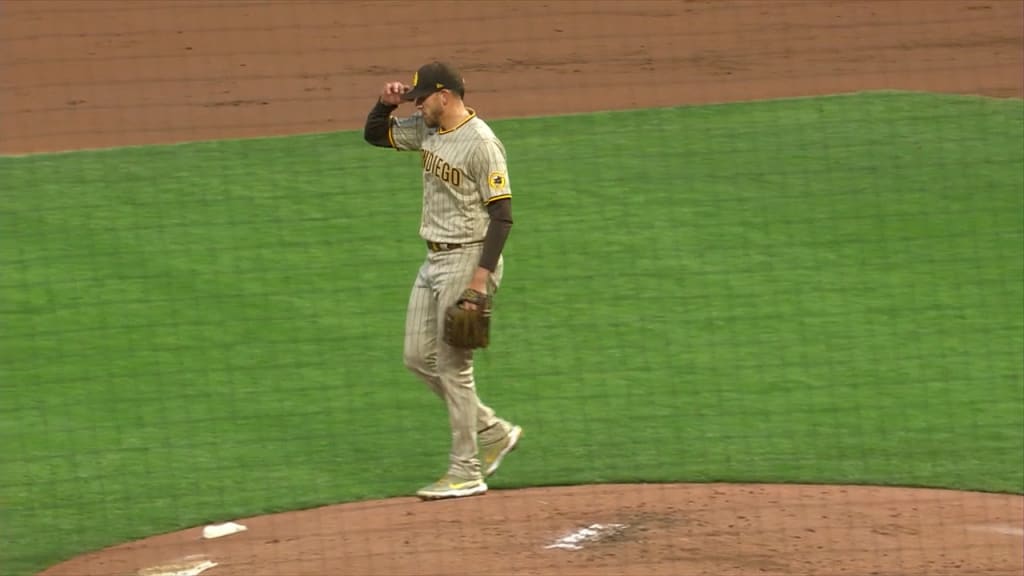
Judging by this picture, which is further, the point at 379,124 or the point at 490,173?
the point at 379,124

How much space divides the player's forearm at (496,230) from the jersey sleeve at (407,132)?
0.52 m

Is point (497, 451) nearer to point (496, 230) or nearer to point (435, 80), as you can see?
point (496, 230)

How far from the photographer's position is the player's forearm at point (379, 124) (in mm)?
6152

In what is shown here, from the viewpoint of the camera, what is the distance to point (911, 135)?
13.0m

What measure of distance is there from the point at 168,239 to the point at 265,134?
2820 millimetres

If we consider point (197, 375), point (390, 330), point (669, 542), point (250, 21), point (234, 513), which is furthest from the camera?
point (250, 21)

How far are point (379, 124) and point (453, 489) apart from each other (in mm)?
1476

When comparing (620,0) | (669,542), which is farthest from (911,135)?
(669,542)

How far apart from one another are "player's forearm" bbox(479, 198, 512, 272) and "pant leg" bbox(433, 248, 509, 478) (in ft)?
0.39

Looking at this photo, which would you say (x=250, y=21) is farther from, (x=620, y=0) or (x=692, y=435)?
(x=692, y=435)

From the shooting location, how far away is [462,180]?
586 centimetres

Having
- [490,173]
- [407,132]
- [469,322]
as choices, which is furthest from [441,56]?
[469,322]

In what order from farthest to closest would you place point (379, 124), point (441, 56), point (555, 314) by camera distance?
1. point (441, 56)
2. point (555, 314)
3. point (379, 124)

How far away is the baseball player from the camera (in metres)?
5.86
